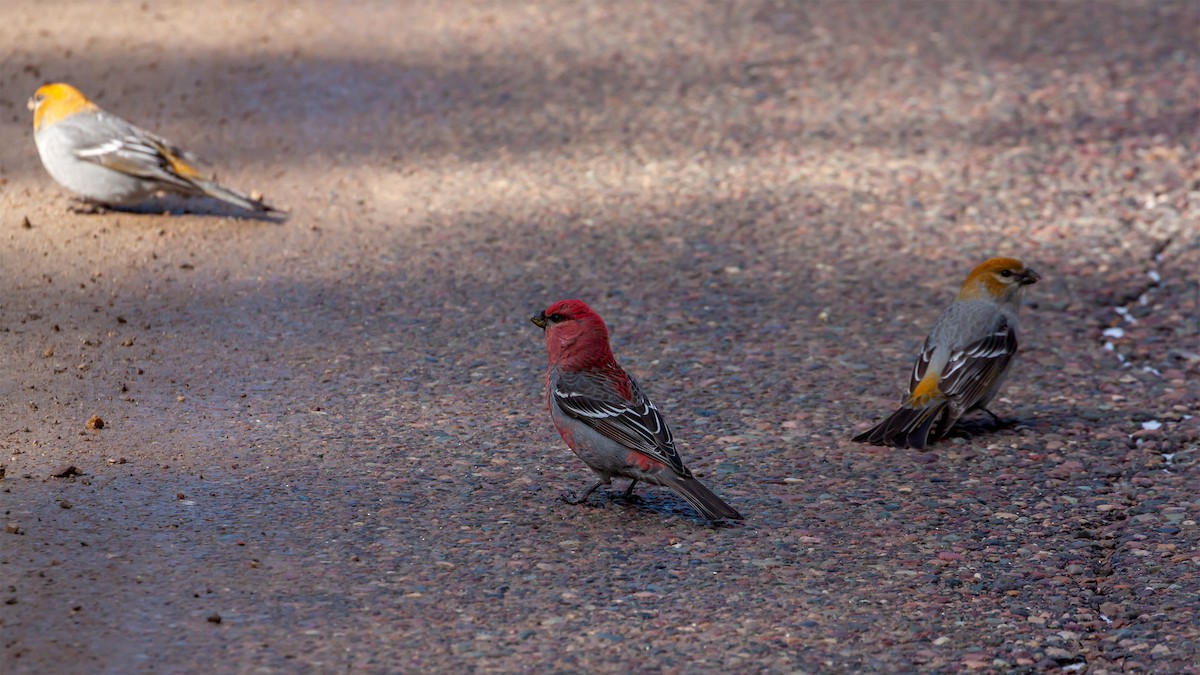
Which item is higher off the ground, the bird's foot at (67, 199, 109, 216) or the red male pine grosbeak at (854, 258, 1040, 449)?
the bird's foot at (67, 199, 109, 216)

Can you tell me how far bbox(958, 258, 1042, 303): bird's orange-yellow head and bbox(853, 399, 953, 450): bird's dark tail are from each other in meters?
0.75

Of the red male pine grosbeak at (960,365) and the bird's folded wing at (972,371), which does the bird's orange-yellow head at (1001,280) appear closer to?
the red male pine grosbeak at (960,365)

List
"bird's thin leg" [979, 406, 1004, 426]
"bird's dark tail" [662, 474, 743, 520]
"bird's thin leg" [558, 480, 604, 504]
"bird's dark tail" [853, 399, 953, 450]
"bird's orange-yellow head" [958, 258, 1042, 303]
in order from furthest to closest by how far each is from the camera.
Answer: "bird's orange-yellow head" [958, 258, 1042, 303] < "bird's thin leg" [979, 406, 1004, 426] < "bird's dark tail" [853, 399, 953, 450] < "bird's thin leg" [558, 480, 604, 504] < "bird's dark tail" [662, 474, 743, 520]

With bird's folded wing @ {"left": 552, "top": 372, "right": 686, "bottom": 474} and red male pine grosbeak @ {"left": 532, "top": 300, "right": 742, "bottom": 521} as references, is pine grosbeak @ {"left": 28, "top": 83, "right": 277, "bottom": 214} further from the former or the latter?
bird's folded wing @ {"left": 552, "top": 372, "right": 686, "bottom": 474}

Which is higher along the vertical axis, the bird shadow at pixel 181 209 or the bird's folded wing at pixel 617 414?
the bird shadow at pixel 181 209

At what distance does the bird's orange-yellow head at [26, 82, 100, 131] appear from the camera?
26.5 ft

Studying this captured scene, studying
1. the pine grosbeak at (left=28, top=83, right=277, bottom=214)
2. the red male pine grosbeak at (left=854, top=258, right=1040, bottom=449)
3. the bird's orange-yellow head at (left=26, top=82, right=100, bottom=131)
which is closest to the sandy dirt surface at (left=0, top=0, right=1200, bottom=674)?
the red male pine grosbeak at (left=854, top=258, right=1040, bottom=449)

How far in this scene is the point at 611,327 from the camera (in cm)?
710

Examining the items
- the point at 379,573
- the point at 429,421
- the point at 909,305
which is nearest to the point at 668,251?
the point at 909,305

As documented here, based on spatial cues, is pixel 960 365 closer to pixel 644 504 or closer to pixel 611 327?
pixel 644 504

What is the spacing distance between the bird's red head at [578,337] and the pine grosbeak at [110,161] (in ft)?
11.6

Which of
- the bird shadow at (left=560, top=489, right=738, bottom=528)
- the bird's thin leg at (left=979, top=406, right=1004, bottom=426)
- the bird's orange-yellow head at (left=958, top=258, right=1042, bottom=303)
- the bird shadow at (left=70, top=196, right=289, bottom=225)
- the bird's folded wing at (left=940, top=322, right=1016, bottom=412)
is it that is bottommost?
the bird shadow at (left=560, top=489, right=738, bottom=528)

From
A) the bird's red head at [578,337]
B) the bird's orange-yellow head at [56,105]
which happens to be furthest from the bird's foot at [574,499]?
the bird's orange-yellow head at [56,105]

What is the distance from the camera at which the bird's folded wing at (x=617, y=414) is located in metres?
4.93
